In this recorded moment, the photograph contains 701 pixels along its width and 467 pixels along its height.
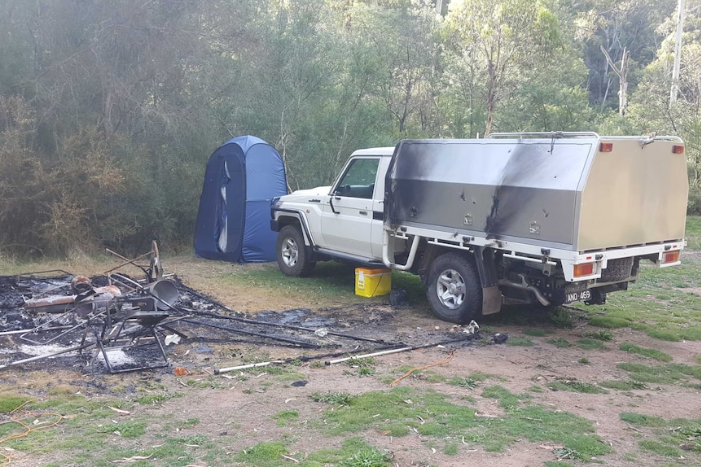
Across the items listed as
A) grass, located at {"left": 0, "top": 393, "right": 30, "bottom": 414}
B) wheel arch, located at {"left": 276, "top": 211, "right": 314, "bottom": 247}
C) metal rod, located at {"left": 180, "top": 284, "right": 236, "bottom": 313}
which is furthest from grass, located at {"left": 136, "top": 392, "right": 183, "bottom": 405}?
wheel arch, located at {"left": 276, "top": 211, "right": 314, "bottom": 247}

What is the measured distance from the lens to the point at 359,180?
10.1 m

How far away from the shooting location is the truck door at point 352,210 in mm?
9742

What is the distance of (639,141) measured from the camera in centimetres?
750

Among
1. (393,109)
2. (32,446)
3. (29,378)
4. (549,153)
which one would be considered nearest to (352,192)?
(549,153)

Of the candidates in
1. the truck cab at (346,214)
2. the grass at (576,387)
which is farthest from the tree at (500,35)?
the grass at (576,387)

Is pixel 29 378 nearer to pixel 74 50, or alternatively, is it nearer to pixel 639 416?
pixel 639 416

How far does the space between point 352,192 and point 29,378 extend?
533 centimetres

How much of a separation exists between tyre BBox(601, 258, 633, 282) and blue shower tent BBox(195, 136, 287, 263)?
671 cm

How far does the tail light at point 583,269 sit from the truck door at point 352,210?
332cm

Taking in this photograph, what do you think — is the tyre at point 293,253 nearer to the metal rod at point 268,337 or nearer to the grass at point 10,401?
the metal rod at point 268,337

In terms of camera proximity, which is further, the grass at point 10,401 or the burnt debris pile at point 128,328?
the burnt debris pile at point 128,328

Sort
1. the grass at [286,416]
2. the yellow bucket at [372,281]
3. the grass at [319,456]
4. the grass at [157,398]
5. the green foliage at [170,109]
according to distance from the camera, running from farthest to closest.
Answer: the green foliage at [170,109] < the yellow bucket at [372,281] < the grass at [157,398] < the grass at [286,416] < the grass at [319,456]

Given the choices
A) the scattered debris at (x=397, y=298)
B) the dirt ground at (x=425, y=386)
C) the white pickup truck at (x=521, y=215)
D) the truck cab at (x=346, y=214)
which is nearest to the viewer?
the dirt ground at (x=425, y=386)

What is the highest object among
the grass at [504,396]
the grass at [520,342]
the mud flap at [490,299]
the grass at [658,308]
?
the mud flap at [490,299]
